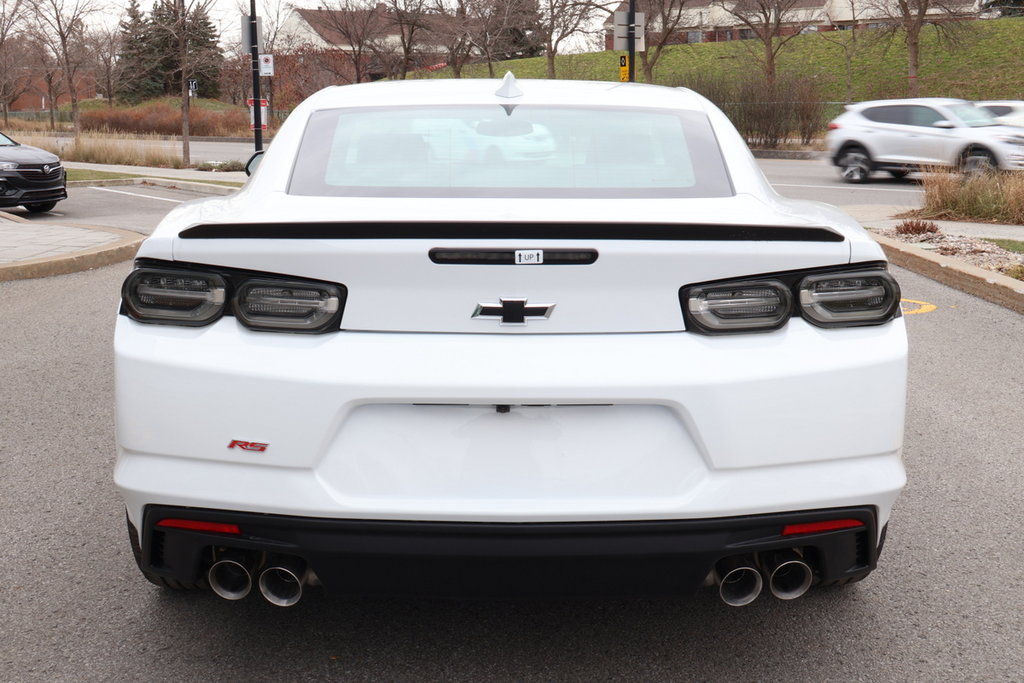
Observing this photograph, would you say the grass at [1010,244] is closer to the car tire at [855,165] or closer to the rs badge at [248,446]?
the rs badge at [248,446]

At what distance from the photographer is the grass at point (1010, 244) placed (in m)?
10.6

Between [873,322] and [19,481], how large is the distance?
11.3 feet

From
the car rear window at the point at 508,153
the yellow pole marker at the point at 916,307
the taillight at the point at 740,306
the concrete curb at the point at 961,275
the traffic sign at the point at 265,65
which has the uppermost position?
the traffic sign at the point at 265,65

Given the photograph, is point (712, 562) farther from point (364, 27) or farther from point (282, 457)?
point (364, 27)

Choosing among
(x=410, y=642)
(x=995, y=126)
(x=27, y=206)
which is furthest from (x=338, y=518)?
(x=995, y=126)

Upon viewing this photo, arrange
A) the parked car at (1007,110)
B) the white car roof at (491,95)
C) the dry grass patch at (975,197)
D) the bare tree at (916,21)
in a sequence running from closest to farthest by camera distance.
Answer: the white car roof at (491,95) < the dry grass patch at (975,197) < the parked car at (1007,110) < the bare tree at (916,21)

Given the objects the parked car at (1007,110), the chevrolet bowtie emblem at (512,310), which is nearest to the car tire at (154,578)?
the chevrolet bowtie emblem at (512,310)

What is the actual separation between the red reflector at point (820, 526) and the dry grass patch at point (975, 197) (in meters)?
12.2

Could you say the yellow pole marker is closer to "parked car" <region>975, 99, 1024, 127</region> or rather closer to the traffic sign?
"parked car" <region>975, 99, 1024, 127</region>

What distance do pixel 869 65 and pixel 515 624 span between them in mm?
61981

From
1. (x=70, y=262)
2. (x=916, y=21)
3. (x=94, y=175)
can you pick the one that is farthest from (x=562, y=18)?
(x=70, y=262)

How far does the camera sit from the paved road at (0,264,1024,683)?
2.81m

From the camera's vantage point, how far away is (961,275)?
371 inches

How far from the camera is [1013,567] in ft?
11.6
